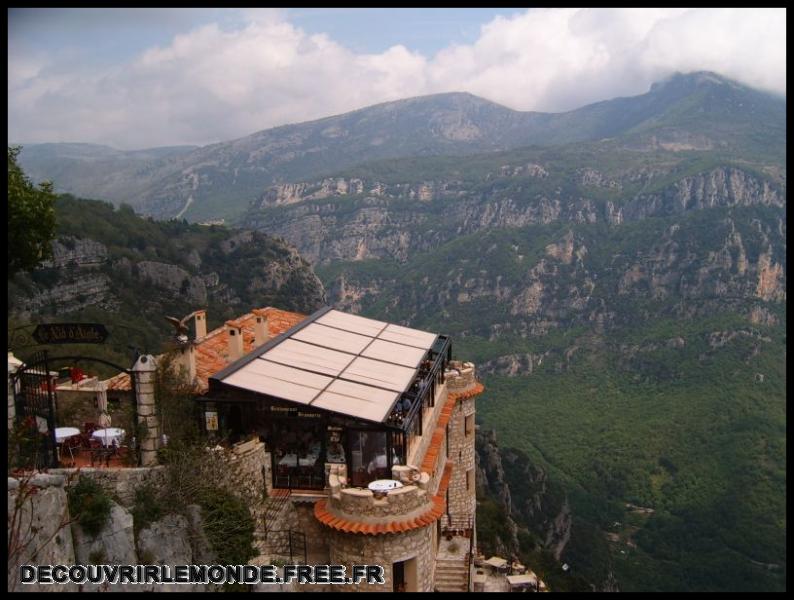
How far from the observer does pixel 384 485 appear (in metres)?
18.0

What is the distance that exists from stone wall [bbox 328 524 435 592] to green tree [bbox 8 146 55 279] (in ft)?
49.1

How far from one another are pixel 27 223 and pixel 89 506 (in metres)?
12.6

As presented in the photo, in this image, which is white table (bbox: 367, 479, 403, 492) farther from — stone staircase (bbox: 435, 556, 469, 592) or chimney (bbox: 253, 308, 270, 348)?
chimney (bbox: 253, 308, 270, 348)

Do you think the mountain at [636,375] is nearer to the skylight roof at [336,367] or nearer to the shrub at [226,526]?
the skylight roof at [336,367]

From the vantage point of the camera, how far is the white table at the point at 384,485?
1781 centimetres

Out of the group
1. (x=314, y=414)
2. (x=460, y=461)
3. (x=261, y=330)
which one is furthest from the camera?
(x=460, y=461)

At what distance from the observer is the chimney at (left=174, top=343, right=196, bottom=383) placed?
2028 centimetres

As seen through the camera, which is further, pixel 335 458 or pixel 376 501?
pixel 335 458

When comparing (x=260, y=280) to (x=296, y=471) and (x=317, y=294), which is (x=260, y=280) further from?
(x=296, y=471)

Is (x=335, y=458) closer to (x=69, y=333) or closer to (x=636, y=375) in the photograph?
(x=69, y=333)

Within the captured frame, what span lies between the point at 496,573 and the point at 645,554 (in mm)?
57303

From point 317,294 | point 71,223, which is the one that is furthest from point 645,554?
point 71,223

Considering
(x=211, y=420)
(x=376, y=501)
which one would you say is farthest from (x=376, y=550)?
(x=211, y=420)

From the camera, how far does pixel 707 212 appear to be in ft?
563
